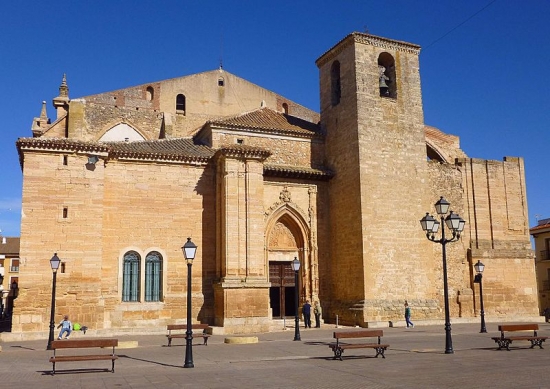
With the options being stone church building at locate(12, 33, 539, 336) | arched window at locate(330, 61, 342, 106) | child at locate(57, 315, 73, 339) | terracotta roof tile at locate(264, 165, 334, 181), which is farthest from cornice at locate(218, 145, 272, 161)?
child at locate(57, 315, 73, 339)

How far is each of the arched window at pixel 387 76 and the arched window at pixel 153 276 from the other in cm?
1260

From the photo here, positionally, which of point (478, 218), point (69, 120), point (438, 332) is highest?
point (69, 120)

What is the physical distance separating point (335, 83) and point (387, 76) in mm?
2487

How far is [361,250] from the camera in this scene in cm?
2272

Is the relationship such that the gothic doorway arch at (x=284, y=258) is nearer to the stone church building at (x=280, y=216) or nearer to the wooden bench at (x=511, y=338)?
the stone church building at (x=280, y=216)

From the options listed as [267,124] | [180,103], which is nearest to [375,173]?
[267,124]

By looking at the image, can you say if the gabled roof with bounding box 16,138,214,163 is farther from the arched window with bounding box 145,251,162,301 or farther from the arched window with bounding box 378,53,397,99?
the arched window with bounding box 378,53,397,99

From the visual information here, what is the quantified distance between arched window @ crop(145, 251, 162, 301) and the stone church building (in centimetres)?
6

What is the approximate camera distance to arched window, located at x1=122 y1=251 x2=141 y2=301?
21016 mm

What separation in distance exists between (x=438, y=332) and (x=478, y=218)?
8.98 m

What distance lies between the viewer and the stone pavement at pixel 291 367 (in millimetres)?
9133

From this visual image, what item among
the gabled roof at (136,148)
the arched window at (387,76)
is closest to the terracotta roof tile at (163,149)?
the gabled roof at (136,148)

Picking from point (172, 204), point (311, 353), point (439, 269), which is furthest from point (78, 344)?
point (439, 269)

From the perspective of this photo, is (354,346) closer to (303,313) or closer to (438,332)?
(438,332)
